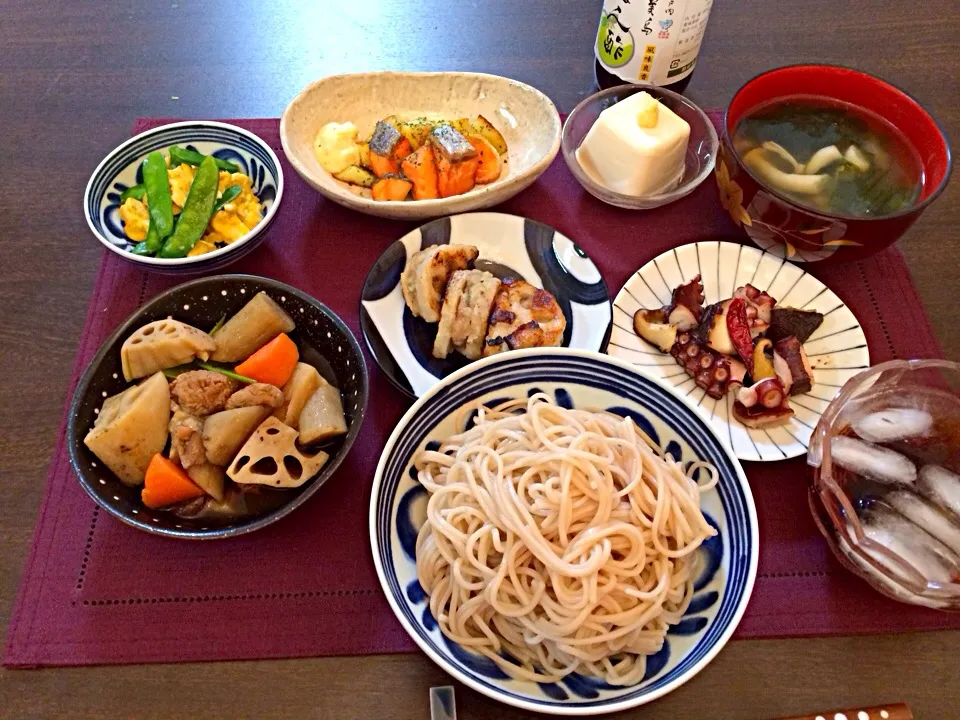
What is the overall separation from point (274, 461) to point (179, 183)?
0.87m

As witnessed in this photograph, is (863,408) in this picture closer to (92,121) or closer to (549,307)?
(549,307)

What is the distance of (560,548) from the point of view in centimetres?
116

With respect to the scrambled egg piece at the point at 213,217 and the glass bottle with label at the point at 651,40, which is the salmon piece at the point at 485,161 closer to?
the glass bottle with label at the point at 651,40

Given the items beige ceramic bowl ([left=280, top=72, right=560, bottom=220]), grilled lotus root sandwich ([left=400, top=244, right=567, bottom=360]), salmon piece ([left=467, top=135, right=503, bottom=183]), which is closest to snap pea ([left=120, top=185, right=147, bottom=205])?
beige ceramic bowl ([left=280, top=72, right=560, bottom=220])

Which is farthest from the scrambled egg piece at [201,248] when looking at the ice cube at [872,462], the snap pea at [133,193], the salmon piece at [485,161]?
the ice cube at [872,462]

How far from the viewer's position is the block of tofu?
1737mm

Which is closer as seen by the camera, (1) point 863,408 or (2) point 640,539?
(2) point 640,539

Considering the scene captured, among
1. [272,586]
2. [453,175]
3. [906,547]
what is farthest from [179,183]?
[906,547]

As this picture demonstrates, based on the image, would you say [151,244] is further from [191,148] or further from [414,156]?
[414,156]

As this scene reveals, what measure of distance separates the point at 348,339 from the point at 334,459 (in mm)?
261

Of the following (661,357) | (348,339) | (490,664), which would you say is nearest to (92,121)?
(348,339)

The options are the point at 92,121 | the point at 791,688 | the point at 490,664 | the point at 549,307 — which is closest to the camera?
the point at 490,664

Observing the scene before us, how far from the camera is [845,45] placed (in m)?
2.32

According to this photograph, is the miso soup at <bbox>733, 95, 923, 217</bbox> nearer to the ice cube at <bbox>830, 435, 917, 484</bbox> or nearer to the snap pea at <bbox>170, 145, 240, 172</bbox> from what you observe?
the ice cube at <bbox>830, 435, 917, 484</bbox>
